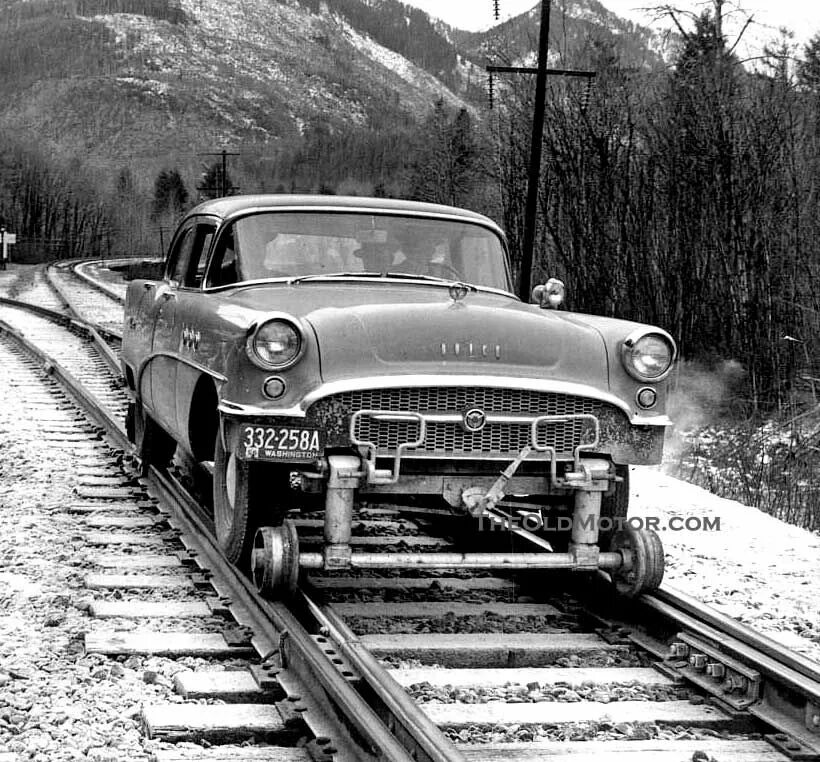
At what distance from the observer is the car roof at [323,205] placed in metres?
6.43

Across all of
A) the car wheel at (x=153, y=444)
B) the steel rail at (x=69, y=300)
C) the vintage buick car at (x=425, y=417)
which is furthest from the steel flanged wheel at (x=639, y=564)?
the steel rail at (x=69, y=300)

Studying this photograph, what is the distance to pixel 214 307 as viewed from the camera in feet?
18.9

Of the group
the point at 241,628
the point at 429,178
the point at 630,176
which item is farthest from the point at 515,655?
the point at 429,178

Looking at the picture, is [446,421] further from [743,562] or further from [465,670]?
[743,562]

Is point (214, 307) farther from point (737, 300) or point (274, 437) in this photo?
point (737, 300)

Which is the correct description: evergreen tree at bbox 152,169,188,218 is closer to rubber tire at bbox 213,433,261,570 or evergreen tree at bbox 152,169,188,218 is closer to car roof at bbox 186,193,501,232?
car roof at bbox 186,193,501,232

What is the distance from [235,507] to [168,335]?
5.50 ft

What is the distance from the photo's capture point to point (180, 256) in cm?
755

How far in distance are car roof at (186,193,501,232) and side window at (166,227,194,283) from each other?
0.41m

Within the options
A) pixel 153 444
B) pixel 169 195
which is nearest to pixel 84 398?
pixel 153 444

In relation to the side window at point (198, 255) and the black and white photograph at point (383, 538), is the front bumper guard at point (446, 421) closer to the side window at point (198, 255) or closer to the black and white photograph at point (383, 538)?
the black and white photograph at point (383, 538)

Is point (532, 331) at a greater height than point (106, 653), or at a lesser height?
greater

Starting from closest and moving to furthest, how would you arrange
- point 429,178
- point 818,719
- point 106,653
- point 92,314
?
1. point 818,719
2. point 106,653
3. point 92,314
4. point 429,178

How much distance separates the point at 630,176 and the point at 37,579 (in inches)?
550
